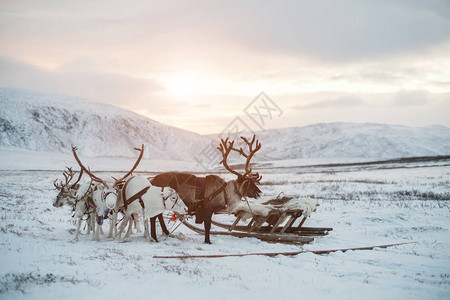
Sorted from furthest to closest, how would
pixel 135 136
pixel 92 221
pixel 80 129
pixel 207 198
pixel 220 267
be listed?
pixel 135 136 < pixel 80 129 < pixel 207 198 < pixel 92 221 < pixel 220 267

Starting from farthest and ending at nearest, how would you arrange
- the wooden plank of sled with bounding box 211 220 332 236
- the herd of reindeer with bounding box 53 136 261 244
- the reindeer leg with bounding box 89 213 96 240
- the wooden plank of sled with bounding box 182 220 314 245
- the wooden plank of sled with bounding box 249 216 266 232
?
the wooden plank of sled with bounding box 249 216 266 232 < the wooden plank of sled with bounding box 211 220 332 236 < the wooden plank of sled with bounding box 182 220 314 245 < the reindeer leg with bounding box 89 213 96 240 < the herd of reindeer with bounding box 53 136 261 244

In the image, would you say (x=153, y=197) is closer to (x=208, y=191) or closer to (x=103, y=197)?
(x=103, y=197)

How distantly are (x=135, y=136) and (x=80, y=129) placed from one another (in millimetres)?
22169

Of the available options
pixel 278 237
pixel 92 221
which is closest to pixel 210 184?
pixel 278 237

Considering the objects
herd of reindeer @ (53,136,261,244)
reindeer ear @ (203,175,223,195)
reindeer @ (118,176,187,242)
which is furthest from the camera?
reindeer ear @ (203,175,223,195)

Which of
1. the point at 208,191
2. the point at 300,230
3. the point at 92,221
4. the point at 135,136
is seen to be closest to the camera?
the point at 92,221

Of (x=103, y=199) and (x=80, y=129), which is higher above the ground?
(x=80, y=129)

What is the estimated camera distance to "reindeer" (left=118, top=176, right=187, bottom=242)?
1004cm

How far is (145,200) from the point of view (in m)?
10.1

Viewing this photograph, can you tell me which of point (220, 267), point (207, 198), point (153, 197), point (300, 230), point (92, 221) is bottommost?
point (300, 230)

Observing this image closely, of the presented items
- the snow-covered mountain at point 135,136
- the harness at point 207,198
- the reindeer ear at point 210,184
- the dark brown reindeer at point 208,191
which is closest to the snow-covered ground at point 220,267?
the dark brown reindeer at point 208,191

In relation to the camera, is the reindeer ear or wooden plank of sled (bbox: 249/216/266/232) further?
wooden plank of sled (bbox: 249/216/266/232)

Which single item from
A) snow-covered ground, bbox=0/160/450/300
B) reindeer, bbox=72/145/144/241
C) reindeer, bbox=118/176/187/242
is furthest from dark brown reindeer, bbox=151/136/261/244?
reindeer, bbox=72/145/144/241

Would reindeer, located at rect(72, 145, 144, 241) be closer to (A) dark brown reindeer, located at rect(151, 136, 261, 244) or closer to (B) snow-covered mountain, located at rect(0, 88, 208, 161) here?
(A) dark brown reindeer, located at rect(151, 136, 261, 244)
